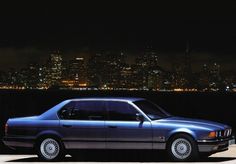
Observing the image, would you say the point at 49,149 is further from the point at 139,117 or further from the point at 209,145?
the point at 209,145

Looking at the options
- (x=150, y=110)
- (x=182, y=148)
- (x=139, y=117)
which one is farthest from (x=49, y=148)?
(x=182, y=148)

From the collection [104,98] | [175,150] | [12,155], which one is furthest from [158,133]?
[12,155]

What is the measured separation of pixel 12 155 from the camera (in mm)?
16406

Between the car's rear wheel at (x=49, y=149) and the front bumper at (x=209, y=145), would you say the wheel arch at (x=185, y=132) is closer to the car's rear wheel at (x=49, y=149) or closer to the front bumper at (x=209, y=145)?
the front bumper at (x=209, y=145)

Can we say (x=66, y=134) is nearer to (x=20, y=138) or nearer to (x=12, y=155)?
(x=20, y=138)

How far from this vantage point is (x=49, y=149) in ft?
48.5

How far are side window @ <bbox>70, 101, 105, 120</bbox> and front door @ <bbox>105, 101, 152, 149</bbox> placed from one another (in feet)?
0.57

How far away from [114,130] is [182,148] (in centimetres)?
142

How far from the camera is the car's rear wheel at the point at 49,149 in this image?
14.8 metres

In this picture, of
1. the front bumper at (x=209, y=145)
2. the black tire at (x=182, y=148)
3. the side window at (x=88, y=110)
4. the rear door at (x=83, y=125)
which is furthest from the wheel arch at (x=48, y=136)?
the front bumper at (x=209, y=145)

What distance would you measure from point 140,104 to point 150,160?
1.19m

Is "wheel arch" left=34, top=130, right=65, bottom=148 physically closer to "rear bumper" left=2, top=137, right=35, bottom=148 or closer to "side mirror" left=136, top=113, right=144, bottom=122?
"rear bumper" left=2, top=137, right=35, bottom=148

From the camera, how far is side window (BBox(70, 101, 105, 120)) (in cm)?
1482

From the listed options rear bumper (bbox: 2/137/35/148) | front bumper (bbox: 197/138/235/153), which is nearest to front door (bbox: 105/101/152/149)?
front bumper (bbox: 197/138/235/153)
